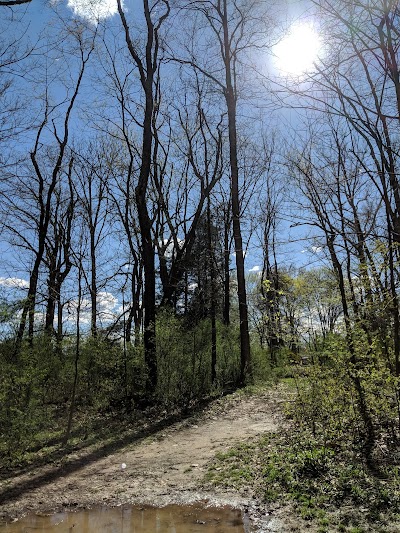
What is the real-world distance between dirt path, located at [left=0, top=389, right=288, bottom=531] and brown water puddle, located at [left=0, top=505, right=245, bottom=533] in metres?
0.23

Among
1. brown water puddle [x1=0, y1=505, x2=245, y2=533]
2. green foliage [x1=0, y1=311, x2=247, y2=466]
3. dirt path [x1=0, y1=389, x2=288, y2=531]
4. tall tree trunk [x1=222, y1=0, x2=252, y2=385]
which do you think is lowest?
brown water puddle [x1=0, y1=505, x2=245, y2=533]

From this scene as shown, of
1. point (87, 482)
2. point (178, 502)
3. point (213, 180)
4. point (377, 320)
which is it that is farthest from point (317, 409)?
point (213, 180)

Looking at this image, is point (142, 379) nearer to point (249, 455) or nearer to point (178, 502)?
point (249, 455)

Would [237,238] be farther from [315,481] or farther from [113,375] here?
[315,481]

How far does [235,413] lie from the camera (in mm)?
10234

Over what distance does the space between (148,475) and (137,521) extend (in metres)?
1.52

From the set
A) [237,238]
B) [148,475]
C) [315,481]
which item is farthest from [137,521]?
[237,238]

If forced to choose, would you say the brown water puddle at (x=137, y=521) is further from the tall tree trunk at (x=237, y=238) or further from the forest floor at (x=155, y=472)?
the tall tree trunk at (x=237, y=238)

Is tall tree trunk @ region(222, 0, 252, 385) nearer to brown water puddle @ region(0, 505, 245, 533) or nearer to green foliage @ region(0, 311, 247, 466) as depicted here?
green foliage @ region(0, 311, 247, 466)

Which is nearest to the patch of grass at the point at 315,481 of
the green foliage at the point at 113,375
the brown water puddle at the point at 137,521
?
the brown water puddle at the point at 137,521

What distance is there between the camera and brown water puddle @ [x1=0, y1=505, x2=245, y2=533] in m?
4.33

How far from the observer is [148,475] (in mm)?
6102

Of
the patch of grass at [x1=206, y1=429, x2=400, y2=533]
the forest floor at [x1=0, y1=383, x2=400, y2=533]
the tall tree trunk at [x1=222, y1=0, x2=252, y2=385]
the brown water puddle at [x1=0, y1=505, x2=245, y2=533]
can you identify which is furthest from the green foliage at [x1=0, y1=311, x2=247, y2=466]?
the patch of grass at [x1=206, y1=429, x2=400, y2=533]

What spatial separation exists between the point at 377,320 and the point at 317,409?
176cm
